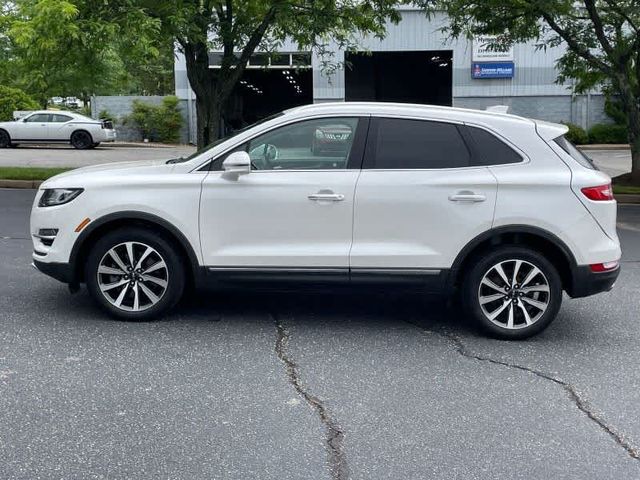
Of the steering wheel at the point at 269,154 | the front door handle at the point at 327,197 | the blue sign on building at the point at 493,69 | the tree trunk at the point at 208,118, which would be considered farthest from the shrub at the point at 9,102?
the front door handle at the point at 327,197

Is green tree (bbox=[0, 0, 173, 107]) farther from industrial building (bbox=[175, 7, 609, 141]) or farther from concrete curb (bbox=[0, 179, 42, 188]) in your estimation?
industrial building (bbox=[175, 7, 609, 141])

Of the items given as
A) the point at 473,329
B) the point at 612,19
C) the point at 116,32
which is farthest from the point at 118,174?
the point at 612,19

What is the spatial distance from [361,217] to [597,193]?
1.82 m

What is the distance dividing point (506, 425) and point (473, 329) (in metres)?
1.92

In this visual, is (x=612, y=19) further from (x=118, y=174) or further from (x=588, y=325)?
(x=118, y=174)

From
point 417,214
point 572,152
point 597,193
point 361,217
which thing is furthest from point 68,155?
point 597,193

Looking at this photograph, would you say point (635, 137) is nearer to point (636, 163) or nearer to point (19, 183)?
point (636, 163)

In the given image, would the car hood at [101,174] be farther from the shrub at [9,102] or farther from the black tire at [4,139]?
the shrub at [9,102]

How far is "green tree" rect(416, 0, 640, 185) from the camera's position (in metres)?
15.6

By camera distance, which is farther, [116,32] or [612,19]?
[612,19]

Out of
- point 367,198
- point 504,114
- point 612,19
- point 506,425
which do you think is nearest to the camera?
point 506,425

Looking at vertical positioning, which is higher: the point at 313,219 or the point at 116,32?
the point at 116,32

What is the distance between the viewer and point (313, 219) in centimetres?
604

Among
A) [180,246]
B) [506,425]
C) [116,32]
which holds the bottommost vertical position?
[506,425]
